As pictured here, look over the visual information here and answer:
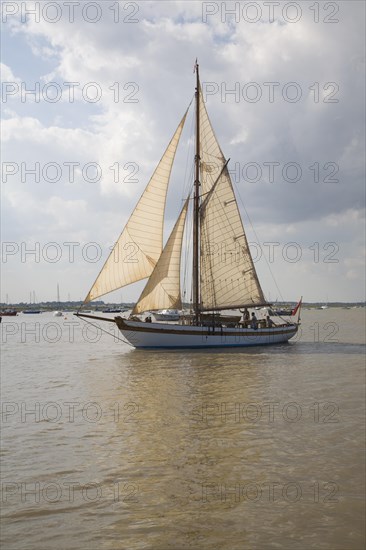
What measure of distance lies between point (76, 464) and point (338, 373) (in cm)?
1586

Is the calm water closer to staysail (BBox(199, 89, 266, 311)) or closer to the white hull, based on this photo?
the white hull

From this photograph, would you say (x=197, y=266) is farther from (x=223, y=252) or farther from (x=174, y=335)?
(x=174, y=335)

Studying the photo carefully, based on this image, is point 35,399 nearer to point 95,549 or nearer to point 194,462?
point 194,462

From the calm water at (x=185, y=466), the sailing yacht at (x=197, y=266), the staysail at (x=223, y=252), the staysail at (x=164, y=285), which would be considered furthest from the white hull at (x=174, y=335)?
the calm water at (x=185, y=466)

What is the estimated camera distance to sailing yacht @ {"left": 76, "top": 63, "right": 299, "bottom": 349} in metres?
36.3

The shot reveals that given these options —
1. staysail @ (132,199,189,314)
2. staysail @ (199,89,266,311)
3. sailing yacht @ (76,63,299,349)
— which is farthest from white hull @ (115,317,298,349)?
staysail @ (199,89,266,311)

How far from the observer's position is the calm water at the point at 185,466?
6.93 m

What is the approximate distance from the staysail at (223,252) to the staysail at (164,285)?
4231 mm

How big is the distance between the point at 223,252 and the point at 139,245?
7.66 meters

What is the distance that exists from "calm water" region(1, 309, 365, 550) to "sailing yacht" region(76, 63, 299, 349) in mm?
16625

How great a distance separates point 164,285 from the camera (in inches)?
1432

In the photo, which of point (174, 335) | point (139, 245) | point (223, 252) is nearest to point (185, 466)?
point (174, 335)

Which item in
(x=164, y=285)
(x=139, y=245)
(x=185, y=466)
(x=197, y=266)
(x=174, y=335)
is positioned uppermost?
(x=139, y=245)

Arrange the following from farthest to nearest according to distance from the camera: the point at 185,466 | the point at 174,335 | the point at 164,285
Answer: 1. the point at 174,335
2. the point at 164,285
3. the point at 185,466
